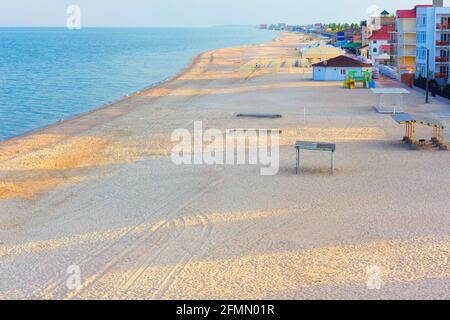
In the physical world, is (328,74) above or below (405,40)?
below

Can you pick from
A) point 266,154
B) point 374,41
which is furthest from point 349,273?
point 374,41

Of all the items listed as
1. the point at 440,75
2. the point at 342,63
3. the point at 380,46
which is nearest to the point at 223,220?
the point at 440,75

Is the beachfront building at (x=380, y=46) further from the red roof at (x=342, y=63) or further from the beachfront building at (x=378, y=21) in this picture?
the beachfront building at (x=378, y=21)

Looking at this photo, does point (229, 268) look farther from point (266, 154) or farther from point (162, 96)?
point (162, 96)

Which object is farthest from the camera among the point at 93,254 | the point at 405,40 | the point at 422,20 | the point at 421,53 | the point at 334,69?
the point at 405,40

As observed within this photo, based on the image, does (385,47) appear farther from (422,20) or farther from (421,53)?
(421,53)

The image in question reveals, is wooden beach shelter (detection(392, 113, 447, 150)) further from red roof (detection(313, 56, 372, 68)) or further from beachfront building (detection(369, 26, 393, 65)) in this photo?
beachfront building (detection(369, 26, 393, 65))
